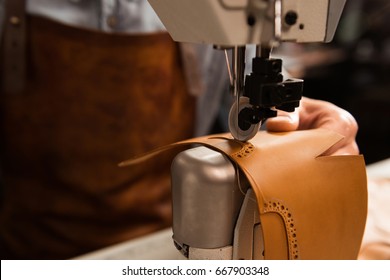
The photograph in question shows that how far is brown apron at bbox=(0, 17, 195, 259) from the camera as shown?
1008 millimetres

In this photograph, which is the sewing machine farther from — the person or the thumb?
the person

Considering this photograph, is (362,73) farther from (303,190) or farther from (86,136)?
(303,190)

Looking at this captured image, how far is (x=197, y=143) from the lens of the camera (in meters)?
0.56

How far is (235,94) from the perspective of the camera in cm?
54

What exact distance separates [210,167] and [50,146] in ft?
2.16

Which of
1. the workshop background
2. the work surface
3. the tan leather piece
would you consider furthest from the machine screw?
the workshop background

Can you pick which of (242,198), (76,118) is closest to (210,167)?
(242,198)

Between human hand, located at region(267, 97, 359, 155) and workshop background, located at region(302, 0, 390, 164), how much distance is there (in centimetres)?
199

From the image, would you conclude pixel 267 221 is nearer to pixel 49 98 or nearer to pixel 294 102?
pixel 294 102

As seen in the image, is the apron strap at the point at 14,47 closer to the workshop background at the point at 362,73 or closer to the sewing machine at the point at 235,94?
the sewing machine at the point at 235,94

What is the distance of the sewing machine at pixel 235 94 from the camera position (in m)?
0.47

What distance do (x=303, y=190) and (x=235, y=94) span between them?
0.14m

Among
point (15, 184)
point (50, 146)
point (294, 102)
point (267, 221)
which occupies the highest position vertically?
point (294, 102)

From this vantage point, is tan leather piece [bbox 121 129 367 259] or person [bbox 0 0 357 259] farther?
person [bbox 0 0 357 259]
